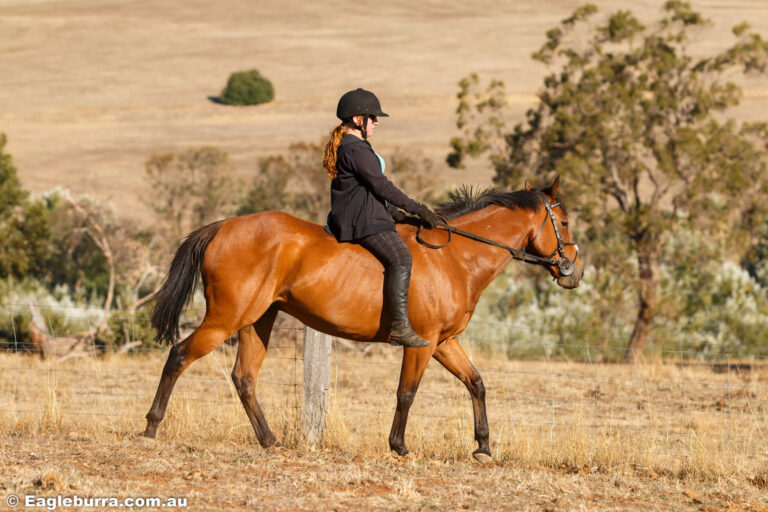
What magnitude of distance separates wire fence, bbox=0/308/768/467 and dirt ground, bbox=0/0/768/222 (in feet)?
78.2

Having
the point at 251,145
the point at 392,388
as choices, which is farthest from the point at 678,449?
the point at 251,145

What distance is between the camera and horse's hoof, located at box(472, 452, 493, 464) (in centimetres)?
758

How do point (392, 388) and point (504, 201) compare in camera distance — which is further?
point (392, 388)

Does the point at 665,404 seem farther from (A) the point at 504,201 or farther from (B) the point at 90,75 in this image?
(B) the point at 90,75

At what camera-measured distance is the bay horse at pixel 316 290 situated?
755 centimetres

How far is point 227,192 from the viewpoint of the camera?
2853 centimetres

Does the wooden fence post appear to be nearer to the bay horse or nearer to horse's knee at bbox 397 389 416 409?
the bay horse

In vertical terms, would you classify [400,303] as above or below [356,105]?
below

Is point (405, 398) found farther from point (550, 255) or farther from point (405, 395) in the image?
point (550, 255)

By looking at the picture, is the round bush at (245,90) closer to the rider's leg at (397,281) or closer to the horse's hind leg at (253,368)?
the horse's hind leg at (253,368)

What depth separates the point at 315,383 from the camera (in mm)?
8445

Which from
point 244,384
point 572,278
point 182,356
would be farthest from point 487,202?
point 182,356

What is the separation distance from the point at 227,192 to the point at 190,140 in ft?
97.1

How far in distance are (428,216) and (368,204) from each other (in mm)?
504
